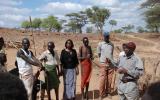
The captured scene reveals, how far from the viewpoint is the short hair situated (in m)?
1.77

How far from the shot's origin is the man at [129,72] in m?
6.63

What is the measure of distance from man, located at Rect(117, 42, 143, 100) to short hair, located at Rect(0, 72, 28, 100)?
486 centimetres

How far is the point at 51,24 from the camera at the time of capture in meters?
41.4

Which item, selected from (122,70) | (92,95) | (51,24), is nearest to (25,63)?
(122,70)

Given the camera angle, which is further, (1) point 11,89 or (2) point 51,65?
(2) point 51,65

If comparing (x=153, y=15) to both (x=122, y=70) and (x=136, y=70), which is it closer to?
(x=136, y=70)

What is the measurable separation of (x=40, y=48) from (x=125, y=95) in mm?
12313

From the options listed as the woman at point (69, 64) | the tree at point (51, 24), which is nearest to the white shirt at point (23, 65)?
the woman at point (69, 64)

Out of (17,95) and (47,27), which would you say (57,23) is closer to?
(47,27)

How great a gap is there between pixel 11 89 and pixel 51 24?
39778mm

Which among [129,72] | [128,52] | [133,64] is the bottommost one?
[129,72]

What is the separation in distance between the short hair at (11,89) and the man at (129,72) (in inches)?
191

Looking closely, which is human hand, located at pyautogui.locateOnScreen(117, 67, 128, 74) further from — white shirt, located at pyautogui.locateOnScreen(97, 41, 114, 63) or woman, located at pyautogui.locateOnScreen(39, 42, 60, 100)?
white shirt, located at pyautogui.locateOnScreen(97, 41, 114, 63)

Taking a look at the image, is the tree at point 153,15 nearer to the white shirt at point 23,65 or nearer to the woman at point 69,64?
the woman at point 69,64
